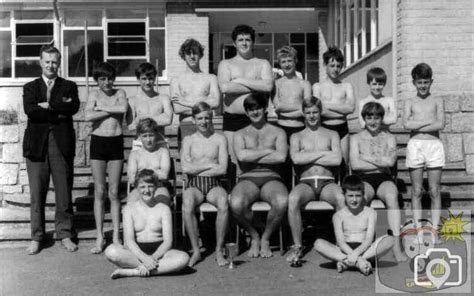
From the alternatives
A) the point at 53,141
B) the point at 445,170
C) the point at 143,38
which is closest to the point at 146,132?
the point at 53,141

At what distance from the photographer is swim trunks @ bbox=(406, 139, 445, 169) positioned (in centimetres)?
615

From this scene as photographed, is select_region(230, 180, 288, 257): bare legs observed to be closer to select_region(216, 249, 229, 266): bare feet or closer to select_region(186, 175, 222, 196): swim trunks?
select_region(186, 175, 222, 196): swim trunks

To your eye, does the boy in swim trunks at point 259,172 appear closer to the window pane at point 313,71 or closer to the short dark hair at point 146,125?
the short dark hair at point 146,125

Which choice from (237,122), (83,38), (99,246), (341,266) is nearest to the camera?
(341,266)

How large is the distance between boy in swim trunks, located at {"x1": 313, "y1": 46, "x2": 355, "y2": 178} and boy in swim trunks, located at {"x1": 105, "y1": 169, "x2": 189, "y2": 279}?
212 centimetres

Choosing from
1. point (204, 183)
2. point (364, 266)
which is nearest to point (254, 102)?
point (204, 183)

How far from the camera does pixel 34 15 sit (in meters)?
16.6

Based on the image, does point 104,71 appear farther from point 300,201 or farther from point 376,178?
point 376,178

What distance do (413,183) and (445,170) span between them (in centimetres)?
218

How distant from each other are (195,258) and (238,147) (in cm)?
123

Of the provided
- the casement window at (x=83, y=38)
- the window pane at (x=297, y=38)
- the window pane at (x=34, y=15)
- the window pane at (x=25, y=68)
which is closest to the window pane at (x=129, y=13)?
the casement window at (x=83, y=38)

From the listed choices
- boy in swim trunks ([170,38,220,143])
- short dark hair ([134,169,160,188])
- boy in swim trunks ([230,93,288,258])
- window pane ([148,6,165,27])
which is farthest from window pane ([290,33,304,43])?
short dark hair ([134,169,160,188])

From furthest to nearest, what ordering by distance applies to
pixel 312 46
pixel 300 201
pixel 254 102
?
pixel 312 46 < pixel 254 102 < pixel 300 201

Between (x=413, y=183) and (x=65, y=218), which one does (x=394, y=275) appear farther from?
(x=65, y=218)
